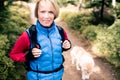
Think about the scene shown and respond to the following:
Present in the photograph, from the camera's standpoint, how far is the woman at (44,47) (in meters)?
3.30

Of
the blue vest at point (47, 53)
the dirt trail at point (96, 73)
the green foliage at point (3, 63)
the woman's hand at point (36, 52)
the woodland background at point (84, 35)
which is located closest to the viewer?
the woman's hand at point (36, 52)

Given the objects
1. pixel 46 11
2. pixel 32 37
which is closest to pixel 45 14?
pixel 46 11

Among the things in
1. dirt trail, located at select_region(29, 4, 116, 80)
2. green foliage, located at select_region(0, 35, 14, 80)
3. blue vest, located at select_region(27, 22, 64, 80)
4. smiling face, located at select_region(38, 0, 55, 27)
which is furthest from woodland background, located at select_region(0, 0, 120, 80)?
smiling face, located at select_region(38, 0, 55, 27)

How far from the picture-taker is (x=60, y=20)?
82.0 ft

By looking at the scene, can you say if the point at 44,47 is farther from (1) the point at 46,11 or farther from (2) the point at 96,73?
(2) the point at 96,73

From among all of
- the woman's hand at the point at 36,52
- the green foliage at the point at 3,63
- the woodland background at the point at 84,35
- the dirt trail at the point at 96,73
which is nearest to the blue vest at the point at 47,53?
the woman's hand at the point at 36,52

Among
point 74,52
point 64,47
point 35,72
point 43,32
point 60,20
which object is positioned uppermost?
point 43,32

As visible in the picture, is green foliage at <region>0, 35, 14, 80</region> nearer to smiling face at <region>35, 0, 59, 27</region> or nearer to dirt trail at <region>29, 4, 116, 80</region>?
smiling face at <region>35, 0, 59, 27</region>

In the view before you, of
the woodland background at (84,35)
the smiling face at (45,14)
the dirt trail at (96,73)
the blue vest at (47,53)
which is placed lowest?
the dirt trail at (96,73)

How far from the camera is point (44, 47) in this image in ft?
11.1

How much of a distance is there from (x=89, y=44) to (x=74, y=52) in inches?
177

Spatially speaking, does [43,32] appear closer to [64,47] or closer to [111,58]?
[64,47]

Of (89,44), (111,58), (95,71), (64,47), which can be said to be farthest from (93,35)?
(64,47)

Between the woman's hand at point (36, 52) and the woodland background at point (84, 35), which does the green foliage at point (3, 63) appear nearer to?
the woodland background at point (84, 35)
